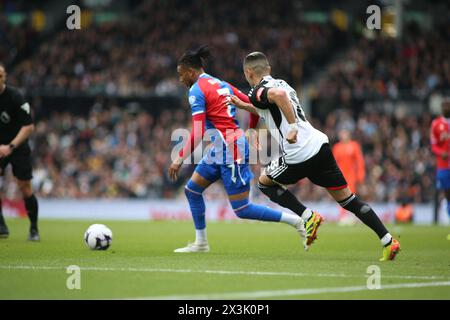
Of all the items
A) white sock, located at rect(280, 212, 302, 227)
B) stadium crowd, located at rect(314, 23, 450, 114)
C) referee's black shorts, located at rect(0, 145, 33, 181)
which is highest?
stadium crowd, located at rect(314, 23, 450, 114)

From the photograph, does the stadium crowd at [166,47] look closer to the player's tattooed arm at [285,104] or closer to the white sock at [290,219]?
the white sock at [290,219]

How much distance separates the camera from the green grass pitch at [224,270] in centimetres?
720

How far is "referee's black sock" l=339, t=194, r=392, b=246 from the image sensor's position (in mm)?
9812

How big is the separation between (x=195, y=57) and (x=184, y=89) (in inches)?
772

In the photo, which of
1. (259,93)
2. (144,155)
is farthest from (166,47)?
(259,93)

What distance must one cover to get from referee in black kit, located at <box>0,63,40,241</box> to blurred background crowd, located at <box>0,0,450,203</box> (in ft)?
42.6

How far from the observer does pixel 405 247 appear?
12.9 meters

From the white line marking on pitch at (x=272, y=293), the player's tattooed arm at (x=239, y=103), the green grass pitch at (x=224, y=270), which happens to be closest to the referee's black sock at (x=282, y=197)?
the green grass pitch at (x=224, y=270)

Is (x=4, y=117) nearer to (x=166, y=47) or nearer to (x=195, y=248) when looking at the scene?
(x=195, y=248)

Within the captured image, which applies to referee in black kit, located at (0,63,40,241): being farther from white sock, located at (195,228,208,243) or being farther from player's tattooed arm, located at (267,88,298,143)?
player's tattooed arm, located at (267,88,298,143)

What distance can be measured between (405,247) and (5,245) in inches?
230

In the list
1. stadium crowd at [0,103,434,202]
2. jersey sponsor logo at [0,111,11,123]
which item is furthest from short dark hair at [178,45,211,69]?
stadium crowd at [0,103,434,202]
